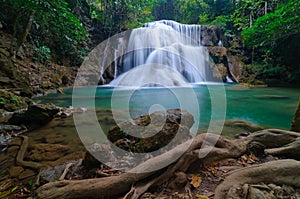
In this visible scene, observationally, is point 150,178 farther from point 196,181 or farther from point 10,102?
point 10,102

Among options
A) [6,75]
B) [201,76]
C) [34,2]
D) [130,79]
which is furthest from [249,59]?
[6,75]

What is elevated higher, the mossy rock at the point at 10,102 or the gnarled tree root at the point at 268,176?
the mossy rock at the point at 10,102

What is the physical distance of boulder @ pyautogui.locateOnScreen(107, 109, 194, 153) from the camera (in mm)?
2350

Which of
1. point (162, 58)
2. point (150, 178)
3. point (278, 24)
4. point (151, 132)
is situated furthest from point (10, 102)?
point (278, 24)

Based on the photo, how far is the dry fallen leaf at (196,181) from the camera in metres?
1.69

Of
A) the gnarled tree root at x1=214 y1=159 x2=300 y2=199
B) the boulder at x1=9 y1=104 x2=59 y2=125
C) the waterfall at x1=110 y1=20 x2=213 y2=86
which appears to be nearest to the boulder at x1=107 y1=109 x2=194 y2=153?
the gnarled tree root at x1=214 y1=159 x2=300 y2=199

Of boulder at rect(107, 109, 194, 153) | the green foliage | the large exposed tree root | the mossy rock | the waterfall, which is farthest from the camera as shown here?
the waterfall

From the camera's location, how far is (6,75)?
7.90m

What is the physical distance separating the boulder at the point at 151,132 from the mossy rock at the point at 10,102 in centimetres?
488

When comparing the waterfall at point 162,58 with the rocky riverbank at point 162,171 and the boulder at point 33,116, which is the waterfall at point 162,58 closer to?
the boulder at point 33,116

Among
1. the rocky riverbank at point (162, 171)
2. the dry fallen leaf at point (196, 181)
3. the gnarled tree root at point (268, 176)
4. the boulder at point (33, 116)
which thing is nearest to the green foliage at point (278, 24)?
the rocky riverbank at point (162, 171)

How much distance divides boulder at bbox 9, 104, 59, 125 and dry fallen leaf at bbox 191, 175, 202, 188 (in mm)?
4303

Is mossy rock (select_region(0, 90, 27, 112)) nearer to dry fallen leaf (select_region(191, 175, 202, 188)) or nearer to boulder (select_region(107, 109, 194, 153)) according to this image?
boulder (select_region(107, 109, 194, 153))

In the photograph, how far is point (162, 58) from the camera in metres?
16.7
